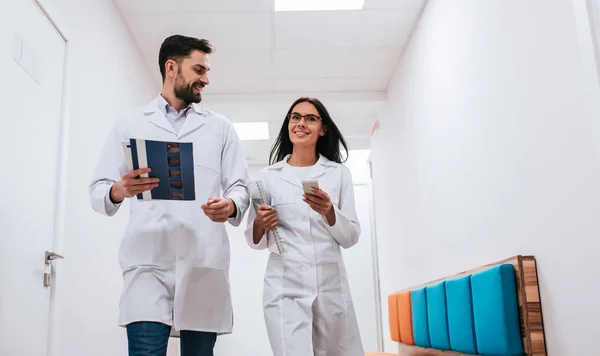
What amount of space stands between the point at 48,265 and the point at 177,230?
1.11m

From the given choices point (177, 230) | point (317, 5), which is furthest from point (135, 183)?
point (317, 5)

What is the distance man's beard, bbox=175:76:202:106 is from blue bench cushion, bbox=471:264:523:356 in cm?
159

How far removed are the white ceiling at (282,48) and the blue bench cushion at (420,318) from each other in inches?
86.2

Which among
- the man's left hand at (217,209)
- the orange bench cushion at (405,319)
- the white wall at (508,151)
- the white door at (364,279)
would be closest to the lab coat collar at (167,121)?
the man's left hand at (217,209)

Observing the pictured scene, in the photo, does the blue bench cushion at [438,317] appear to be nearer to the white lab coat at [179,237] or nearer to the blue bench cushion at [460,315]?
the blue bench cushion at [460,315]

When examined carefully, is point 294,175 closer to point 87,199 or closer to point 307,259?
point 307,259

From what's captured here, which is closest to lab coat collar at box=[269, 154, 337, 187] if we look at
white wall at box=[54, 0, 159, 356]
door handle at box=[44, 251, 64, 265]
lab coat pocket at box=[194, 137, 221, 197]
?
lab coat pocket at box=[194, 137, 221, 197]

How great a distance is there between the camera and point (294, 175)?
2.32 m

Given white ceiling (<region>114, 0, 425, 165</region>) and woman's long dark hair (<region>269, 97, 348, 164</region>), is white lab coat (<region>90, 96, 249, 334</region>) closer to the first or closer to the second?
woman's long dark hair (<region>269, 97, 348, 164</region>)

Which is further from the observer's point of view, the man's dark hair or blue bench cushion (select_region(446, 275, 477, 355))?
blue bench cushion (select_region(446, 275, 477, 355))

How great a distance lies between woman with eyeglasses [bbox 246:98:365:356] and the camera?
206 cm

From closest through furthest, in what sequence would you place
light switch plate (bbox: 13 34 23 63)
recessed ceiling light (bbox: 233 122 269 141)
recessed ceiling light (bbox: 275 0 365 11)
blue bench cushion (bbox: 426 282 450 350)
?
light switch plate (bbox: 13 34 23 63) < blue bench cushion (bbox: 426 282 450 350) < recessed ceiling light (bbox: 275 0 365 11) < recessed ceiling light (bbox: 233 122 269 141)

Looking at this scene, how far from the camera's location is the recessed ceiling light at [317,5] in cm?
443

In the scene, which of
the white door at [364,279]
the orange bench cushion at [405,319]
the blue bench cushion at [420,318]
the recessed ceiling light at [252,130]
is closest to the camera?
the blue bench cushion at [420,318]
